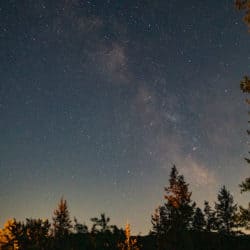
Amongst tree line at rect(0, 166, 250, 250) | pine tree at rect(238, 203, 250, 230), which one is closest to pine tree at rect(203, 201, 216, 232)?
tree line at rect(0, 166, 250, 250)

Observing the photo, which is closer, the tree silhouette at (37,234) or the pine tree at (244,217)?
the pine tree at (244,217)

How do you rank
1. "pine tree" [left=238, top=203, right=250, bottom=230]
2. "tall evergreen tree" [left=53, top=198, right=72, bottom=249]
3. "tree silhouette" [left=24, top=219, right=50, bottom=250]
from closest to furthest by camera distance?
"pine tree" [left=238, top=203, right=250, bottom=230]
"tree silhouette" [left=24, top=219, right=50, bottom=250]
"tall evergreen tree" [left=53, top=198, right=72, bottom=249]

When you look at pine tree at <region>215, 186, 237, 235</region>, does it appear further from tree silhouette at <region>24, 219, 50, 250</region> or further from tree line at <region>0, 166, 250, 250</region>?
tree silhouette at <region>24, 219, 50, 250</region>

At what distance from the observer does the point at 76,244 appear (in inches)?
2867

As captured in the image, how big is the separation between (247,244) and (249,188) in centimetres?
5989

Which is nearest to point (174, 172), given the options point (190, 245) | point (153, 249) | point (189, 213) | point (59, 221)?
point (189, 213)

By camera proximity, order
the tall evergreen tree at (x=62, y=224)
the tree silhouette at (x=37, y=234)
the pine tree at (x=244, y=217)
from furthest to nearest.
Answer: the tall evergreen tree at (x=62, y=224) < the tree silhouette at (x=37, y=234) < the pine tree at (x=244, y=217)

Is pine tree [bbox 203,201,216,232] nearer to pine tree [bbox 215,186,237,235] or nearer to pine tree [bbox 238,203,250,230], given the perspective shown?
pine tree [bbox 215,186,237,235]

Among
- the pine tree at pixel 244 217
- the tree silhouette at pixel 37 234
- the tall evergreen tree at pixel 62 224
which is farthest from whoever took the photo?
the tall evergreen tree at pixel 62 224

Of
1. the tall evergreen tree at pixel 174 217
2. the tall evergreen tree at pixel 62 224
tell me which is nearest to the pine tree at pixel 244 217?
the tall evergreen tree at pixel 174 217

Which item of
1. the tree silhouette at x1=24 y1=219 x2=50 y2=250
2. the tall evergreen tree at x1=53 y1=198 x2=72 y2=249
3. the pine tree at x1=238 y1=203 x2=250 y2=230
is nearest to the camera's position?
the pine tree at x1=238 y1=203 x2=250 y2=230

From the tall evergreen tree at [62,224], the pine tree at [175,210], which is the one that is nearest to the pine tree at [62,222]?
the tall evergreen tree at [62,224]

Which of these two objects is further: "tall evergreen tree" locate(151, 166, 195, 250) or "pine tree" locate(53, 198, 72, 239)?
"pine tree" locate(53, 198, 72, 239)

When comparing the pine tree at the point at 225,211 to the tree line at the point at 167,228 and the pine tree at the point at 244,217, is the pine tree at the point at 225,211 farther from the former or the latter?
the pine tree at the point at 244,217
